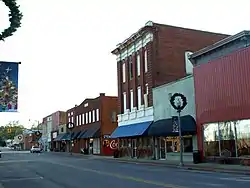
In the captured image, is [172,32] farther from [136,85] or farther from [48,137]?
[48,137]

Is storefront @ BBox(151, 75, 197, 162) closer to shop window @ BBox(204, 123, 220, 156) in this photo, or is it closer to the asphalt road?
shop window @ BBox(204, 123, 220, 156)

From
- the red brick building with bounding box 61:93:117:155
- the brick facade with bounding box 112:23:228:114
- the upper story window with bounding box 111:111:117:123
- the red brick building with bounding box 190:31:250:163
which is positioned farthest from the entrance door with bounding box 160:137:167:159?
the upper story window with bounding box 111:111:117:123

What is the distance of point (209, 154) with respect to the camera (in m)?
30.9

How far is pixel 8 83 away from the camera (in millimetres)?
18094

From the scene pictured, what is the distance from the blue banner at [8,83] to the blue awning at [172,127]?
49.0ft

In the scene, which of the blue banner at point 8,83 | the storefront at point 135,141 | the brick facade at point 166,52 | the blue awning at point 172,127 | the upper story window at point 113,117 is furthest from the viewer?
the upper story window at point 113,117

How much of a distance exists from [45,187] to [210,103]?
1734 cm

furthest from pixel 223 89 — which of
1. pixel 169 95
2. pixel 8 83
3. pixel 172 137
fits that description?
pixel 8 83

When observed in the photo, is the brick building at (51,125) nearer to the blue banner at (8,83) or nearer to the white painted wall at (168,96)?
the white painted wall at (168,96)

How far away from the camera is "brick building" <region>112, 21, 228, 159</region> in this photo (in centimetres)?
4156

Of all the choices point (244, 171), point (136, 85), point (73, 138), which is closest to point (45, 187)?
point (244, 171)

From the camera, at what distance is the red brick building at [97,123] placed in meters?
57.1

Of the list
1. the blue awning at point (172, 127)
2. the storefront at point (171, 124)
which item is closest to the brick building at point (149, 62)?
the storefront at point (171, 124)

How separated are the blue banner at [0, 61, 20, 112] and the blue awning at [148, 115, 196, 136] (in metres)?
14.9
